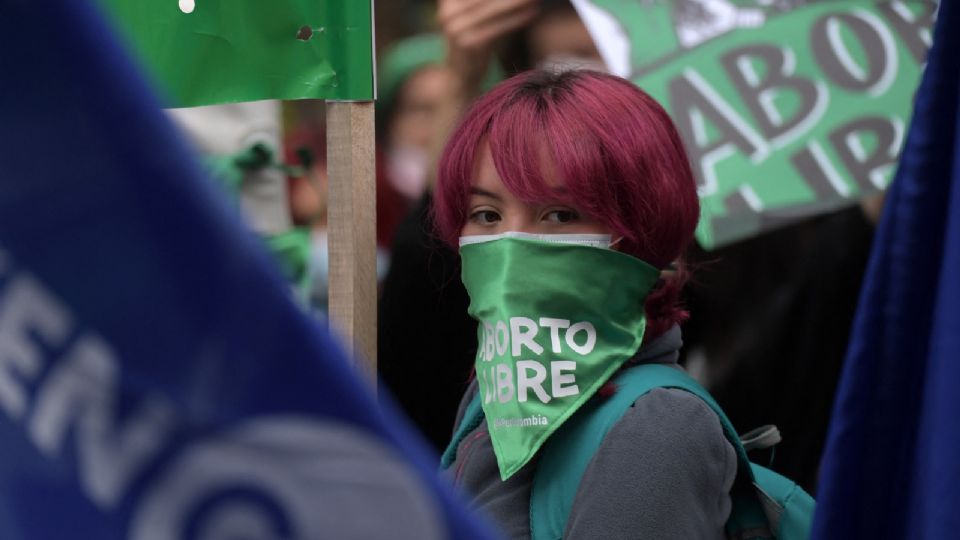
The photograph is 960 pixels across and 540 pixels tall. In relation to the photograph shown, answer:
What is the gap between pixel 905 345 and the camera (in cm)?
119

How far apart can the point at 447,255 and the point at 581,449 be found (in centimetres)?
112

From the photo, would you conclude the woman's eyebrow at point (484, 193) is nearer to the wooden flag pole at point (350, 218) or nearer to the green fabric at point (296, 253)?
the wooden flag pole at point (350, 218)

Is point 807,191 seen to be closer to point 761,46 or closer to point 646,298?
point 761,46

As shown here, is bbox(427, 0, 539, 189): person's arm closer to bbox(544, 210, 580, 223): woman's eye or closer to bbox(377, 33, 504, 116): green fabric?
bbox(377, 33, 504, 116): green fabric

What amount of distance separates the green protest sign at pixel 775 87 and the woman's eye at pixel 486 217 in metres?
1.14

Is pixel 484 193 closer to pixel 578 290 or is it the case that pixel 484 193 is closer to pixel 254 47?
pixel 578 290

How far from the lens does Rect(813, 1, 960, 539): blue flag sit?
1.16m

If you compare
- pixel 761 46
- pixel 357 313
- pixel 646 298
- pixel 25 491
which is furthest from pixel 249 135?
pixel 25 491

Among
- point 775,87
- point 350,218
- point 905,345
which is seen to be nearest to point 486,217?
point 350,218

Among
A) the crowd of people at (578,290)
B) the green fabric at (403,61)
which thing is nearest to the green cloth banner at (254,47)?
the crowd of people at (578,290)

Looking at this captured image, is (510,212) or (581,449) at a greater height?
(510,212)

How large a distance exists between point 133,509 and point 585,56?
263 cm

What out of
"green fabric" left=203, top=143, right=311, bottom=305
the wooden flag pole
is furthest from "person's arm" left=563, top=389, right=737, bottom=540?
"green fabric" left=203, top=143, right=311, bottom=305

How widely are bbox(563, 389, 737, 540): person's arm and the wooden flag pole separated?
20.7 inches
